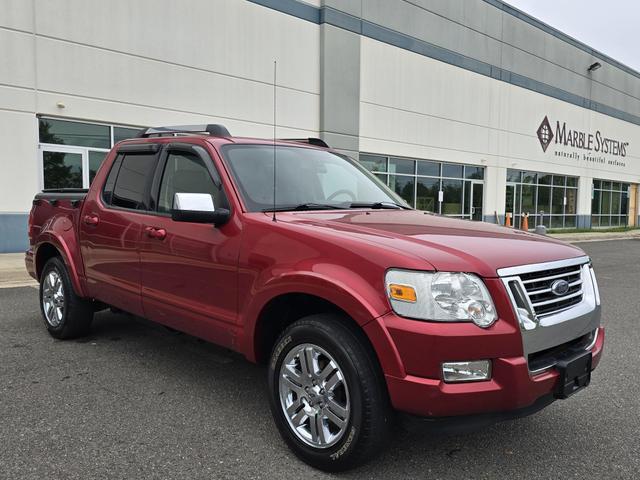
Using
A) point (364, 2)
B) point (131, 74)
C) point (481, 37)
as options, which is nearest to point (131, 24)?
point (131, 74)

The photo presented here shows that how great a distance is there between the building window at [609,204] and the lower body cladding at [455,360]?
3424cm

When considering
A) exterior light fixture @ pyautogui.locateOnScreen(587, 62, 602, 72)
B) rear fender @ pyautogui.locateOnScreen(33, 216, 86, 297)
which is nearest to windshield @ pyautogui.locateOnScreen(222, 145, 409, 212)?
rear fender @ pyautogui.locateOnScreen(33, 216, 86, 297)

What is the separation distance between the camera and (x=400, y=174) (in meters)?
21.1

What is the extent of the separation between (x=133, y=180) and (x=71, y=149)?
974 cm

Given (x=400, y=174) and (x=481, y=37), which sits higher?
(x=481, y=37)

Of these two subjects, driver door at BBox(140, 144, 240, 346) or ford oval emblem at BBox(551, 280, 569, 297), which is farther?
driver door at BBox(140, 144, 240, 346)

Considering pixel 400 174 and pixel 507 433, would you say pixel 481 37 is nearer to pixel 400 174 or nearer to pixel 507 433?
pixel 400 174

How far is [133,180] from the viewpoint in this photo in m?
4.43

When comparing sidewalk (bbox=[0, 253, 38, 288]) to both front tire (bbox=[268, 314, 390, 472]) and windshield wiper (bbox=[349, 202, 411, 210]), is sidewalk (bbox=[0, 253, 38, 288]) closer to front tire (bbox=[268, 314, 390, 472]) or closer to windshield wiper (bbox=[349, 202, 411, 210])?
windshield wiper (bbox=[349, 202, 411, 210])

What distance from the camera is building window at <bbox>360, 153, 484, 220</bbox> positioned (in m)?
20.6

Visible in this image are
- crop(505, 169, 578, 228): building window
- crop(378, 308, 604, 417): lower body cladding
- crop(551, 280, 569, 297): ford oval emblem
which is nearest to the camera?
crop(378, 308, 604, 417): lower body cladding

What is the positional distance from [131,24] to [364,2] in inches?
351

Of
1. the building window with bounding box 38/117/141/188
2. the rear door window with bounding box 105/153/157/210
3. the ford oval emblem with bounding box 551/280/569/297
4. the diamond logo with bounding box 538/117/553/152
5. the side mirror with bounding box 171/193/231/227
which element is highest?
the diamond logo with bounding box 538/117/553/152

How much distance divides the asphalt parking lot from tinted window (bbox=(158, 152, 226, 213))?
1.40 m
